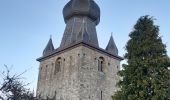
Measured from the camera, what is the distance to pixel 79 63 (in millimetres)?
31750

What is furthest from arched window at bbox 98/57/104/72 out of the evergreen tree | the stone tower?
the evergreen tree

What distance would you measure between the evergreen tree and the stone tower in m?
11.8

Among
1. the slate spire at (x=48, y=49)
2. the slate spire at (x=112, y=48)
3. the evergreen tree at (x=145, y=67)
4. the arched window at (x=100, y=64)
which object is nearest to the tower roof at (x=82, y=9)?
the slate spire at (x=112, y=48)

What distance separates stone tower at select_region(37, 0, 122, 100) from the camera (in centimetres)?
3116

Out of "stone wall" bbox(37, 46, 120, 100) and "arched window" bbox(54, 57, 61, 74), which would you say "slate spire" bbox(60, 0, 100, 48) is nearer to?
"arched window" bbox(54, 57, 61, 74)

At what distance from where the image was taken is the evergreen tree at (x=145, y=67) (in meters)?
17.4

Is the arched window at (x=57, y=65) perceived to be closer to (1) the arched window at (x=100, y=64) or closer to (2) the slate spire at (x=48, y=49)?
(2) the slate spire at (x=48, y=49)

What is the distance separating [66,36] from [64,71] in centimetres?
474

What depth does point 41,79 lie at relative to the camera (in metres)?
35.0

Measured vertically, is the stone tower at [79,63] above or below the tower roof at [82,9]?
below

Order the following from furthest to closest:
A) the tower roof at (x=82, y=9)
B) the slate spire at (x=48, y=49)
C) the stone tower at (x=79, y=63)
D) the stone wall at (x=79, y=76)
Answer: the tower roof at (x=82, y=9)
the slate spire at (x=48, y=49)
the stone tower at (x=79, y=63)
the stone wall at (x=79, y=76)

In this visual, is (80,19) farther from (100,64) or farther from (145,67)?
(145,67)

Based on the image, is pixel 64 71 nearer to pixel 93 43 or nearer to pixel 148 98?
pixel 93 43

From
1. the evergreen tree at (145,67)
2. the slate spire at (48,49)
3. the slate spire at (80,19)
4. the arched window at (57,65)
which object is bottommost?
the evergreen tree at (145,67)
